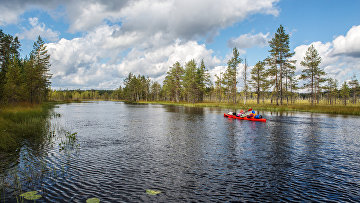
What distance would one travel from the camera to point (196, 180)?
895cm

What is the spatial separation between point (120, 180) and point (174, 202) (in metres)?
3.16

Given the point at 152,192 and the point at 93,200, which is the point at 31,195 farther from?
the point at 152,192

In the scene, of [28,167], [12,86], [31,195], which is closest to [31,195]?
[31,195]

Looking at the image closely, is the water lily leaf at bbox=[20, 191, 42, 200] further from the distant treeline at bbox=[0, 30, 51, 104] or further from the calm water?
the distant treeline at bbox=[0, 30, 51, 104]

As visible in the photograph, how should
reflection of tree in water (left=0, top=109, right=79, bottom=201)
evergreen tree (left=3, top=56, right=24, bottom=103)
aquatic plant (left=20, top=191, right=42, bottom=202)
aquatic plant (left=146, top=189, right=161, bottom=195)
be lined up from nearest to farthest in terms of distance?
aquatic plant (left=20, top=191, right=42, bottom=202) → aquatic plant (left=146, top=189, right=161, bottom=195) → reflection of tree in water (left=0, top=109, right=79, bottom=201) → evergreen tree (left=3, top=56, right=24, bottom=103)

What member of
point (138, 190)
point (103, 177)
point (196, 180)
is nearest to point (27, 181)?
point (103, 177)

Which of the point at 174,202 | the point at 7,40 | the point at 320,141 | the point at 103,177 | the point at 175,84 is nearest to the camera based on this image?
the point at 174,202

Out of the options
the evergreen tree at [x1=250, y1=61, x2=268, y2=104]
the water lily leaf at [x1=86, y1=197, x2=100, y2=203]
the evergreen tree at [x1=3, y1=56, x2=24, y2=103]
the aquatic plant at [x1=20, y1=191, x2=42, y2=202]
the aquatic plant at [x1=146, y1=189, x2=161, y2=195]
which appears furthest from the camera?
the evergreen tree at [x1=250, y1=61, x2=268, y2=104]

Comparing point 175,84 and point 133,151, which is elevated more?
point 175,84

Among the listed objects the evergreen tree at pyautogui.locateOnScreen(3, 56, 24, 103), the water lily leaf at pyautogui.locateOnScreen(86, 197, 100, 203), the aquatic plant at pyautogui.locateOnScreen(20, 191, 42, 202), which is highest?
the evergreen tree at pyautogui.locateOnScreen(3, 56, 24, 103)

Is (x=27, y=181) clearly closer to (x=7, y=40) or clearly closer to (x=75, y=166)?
(x=75, y=166)

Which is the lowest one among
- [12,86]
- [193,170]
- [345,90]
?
[193,170]

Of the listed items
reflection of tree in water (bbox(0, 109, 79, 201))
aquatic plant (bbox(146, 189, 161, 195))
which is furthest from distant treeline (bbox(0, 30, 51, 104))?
aquatic plant (bbox(146, 189, 161, 195))

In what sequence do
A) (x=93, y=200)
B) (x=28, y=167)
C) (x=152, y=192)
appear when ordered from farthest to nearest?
(x=28, y=167), (x=152, y=192), (x=93, y=200)
